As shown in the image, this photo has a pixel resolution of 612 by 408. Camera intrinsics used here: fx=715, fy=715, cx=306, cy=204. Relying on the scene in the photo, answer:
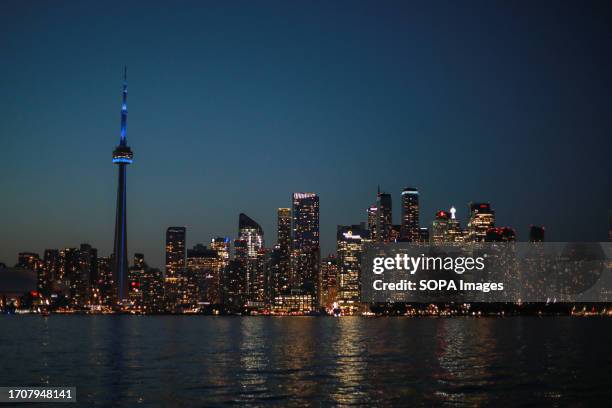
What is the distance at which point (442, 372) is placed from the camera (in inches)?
2330

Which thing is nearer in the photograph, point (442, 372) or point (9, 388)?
point (9, 388)

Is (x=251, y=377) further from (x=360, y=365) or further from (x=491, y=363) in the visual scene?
(x=491, y=363)

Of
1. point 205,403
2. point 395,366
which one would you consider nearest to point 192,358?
point 395,366

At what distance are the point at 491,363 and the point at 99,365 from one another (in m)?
36.1

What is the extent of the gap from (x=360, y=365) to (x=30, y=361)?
31105 millimetres

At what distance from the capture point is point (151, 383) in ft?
165

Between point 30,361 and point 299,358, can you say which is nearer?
point 30,361

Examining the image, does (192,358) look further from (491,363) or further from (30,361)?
(491,363)

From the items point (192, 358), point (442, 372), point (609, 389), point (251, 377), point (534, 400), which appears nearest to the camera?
point (534, 400)

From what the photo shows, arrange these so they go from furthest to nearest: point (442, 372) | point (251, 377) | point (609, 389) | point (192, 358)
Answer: point (192, 358), point (442, 372), point (251, 377), point (609, 389)

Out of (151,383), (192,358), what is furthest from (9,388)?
(192,358)

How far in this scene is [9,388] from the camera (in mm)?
46562

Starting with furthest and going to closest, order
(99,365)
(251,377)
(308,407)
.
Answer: (99,365), (251,377), (308,407)

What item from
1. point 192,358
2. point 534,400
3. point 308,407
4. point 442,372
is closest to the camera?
point 308,407
